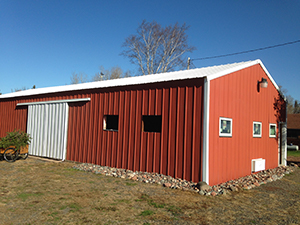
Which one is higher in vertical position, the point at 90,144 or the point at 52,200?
the point at 90,144

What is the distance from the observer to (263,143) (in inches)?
423

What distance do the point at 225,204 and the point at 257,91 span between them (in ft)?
20.4

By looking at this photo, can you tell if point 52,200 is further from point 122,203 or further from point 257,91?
point 257,91

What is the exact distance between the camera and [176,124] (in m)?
7.87

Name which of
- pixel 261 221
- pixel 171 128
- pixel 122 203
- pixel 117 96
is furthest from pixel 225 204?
pixel 117 96

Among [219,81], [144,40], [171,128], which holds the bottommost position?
[171,128]

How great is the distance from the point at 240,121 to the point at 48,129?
28.4 feet

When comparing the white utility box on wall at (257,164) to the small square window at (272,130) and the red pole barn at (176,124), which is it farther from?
the small square window at (272,130)

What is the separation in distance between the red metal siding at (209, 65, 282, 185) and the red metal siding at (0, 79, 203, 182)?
587 millimetres

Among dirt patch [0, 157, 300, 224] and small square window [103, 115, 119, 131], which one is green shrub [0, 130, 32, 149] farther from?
small square window [103, 115, 119, 131]

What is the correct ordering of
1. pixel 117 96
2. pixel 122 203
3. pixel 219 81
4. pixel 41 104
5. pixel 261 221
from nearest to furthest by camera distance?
1. pixel 261 221
2. pixel 122 203
3. pixel 219 81
4. pixel 117 96
5. pixel 41 104

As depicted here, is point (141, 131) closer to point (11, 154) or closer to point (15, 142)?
point (15, 142)

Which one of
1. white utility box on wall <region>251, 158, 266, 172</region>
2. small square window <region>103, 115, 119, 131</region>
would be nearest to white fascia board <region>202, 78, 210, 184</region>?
white utility box on wall <region>251, 158, 266, 172</region>

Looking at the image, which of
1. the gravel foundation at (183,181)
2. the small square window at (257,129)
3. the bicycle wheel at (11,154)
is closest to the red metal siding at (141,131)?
the gravel foundation at (183,181)
